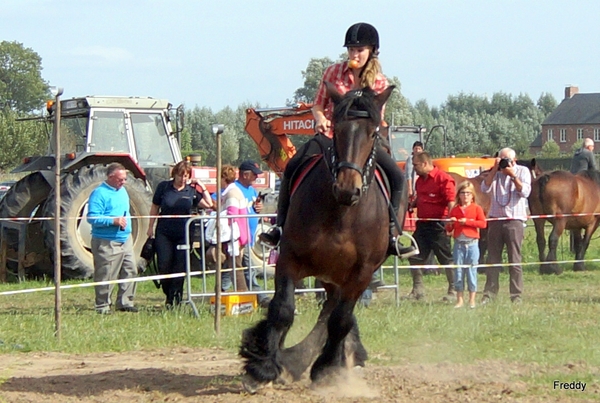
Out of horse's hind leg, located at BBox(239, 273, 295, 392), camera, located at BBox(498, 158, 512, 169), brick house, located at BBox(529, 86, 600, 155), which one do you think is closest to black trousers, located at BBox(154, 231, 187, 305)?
camera, located at BBox(498, 158, 512, 169)

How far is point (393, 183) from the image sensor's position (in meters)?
7.73

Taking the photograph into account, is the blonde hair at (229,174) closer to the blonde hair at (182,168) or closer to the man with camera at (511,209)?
the blonde hair at (182,168)

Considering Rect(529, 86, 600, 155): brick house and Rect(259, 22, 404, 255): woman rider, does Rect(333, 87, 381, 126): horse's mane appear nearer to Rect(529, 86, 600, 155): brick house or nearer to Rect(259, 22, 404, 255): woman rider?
Rect(259, 22, 404, 255): woman rider

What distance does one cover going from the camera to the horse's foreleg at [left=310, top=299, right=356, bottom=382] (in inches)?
286

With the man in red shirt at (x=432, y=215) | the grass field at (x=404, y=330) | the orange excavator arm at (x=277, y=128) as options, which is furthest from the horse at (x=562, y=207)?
the orange excavator arm at (x=277, y=128)

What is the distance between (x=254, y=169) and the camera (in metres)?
13.2

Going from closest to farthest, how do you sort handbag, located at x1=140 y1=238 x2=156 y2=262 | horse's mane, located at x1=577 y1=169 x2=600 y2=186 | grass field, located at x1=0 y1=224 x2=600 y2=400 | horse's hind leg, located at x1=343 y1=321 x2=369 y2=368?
horse's hind leg, located at x1=343 y1=321 x2=369 y2=368 < grass field, located at x1=0 y1=224 x2=600 y2=400 < handbag, located at x1=140 y1=238 x2=156 y2=262 < horse's mane, located at x1=577 y1=169 x2=600 y2=186

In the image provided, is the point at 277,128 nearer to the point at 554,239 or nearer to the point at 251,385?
the point at 554,239

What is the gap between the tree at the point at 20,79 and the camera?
91750mm

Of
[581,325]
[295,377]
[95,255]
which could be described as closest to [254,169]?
[95,255]

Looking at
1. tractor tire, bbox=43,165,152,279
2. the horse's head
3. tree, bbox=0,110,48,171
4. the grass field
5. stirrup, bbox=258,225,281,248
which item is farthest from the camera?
tree, bbox=0,110,48,171

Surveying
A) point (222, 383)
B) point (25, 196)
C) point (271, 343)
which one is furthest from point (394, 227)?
point (25, 196)

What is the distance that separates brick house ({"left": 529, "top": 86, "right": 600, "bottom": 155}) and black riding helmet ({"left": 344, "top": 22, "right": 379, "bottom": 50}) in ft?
277

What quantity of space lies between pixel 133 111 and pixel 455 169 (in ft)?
28.1
